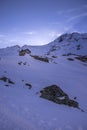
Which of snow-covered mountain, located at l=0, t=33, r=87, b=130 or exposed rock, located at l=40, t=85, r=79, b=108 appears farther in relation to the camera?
exposed rock, located at l=40, t=85, r=79, b=108

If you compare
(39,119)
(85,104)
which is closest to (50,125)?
(39,119)

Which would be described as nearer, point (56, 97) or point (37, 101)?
point (37, 101)

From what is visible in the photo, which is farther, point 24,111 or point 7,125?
point 24,111

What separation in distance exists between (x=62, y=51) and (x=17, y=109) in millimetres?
112556

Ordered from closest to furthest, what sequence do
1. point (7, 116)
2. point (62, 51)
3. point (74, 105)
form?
point (7, 116)
point (74, 105)
point (62, 51)

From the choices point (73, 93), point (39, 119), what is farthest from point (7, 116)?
point (73, 93)

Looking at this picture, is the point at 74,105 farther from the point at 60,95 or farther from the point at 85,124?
the point at 85,124

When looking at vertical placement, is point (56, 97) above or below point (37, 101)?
below

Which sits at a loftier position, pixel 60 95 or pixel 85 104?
pixel 60 95

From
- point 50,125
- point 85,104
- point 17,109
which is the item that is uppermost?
point 17,109

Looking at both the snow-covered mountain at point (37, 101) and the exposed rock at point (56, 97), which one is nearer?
the snow-covered mountain at point (37, 101)

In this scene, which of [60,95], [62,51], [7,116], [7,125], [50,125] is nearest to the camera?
[7,125]

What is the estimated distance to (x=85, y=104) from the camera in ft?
60.0

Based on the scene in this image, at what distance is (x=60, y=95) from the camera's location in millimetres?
17438
